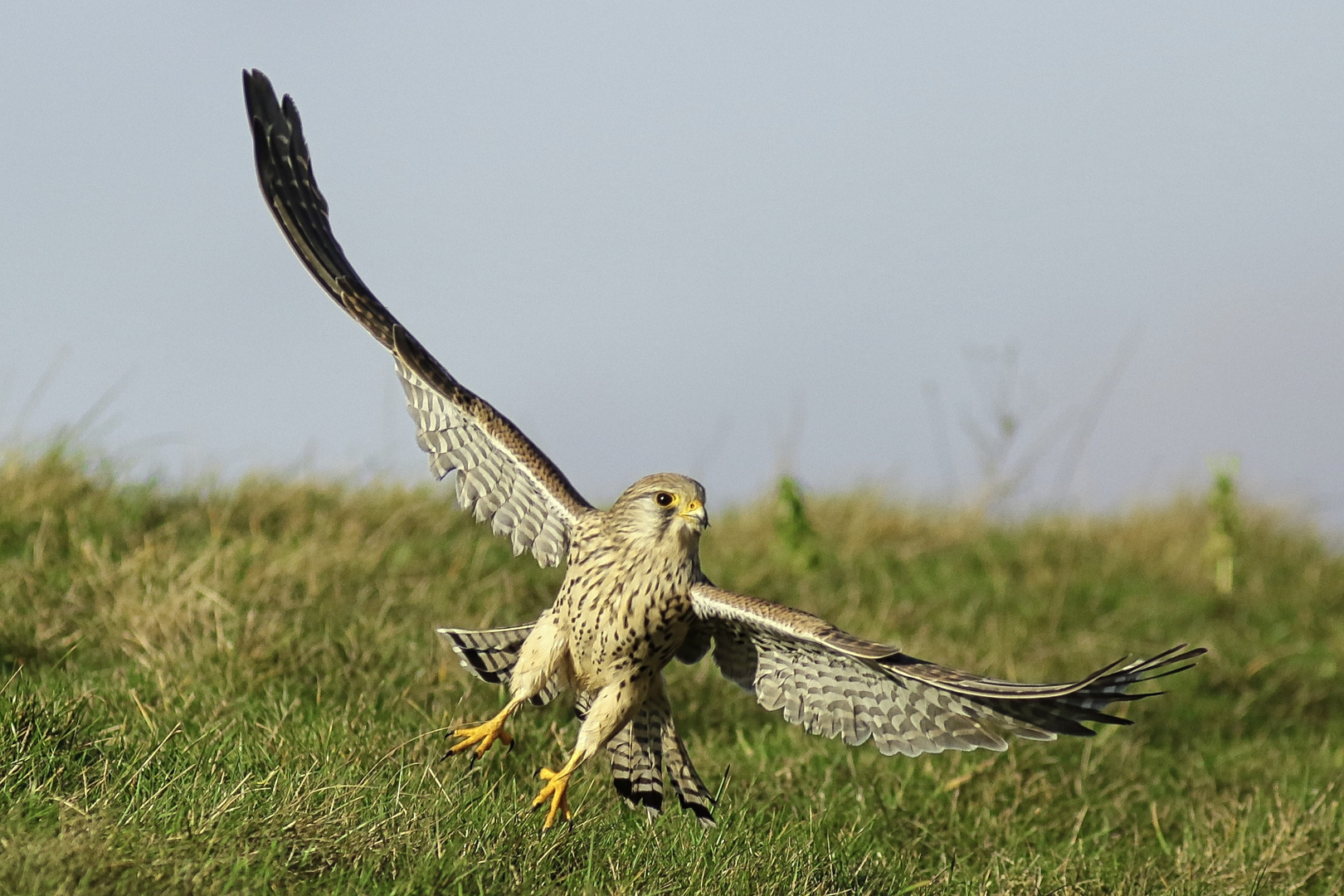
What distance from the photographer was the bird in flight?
393 cm

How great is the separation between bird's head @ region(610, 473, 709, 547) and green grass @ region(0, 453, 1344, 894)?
3.13 feet

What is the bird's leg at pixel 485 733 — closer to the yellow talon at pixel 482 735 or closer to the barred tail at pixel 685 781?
the yellow talon at pixel 482 735

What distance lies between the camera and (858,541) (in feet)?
37.6

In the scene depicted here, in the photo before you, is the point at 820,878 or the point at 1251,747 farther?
the point at 1251,747

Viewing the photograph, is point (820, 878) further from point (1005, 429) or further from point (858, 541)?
point (1005, 429)

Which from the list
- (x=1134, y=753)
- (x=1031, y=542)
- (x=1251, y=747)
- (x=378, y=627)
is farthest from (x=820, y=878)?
(x=1031, y=542)

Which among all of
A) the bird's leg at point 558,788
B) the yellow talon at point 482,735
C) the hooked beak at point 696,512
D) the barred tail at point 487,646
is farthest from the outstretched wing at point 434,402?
the bird's leg at point 558,788

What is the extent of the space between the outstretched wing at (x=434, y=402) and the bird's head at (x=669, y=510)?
0.43m

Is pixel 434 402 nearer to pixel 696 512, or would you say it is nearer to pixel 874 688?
pixel 696 512

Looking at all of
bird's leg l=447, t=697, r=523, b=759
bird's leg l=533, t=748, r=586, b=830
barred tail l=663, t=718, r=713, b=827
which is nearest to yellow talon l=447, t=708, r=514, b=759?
bird's leg l=447, t=697, r=523, b=759

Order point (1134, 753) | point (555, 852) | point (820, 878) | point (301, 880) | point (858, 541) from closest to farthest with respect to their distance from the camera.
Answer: point (301, 880) → point (555, 852) → point (820, 878) → point (1134, 753) → point (858, 541)

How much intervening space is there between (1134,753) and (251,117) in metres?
5.35

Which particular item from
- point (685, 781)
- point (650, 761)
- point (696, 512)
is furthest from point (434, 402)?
point (685, 781)

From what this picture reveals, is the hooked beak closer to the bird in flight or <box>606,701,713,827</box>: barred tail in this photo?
the bird in flight
